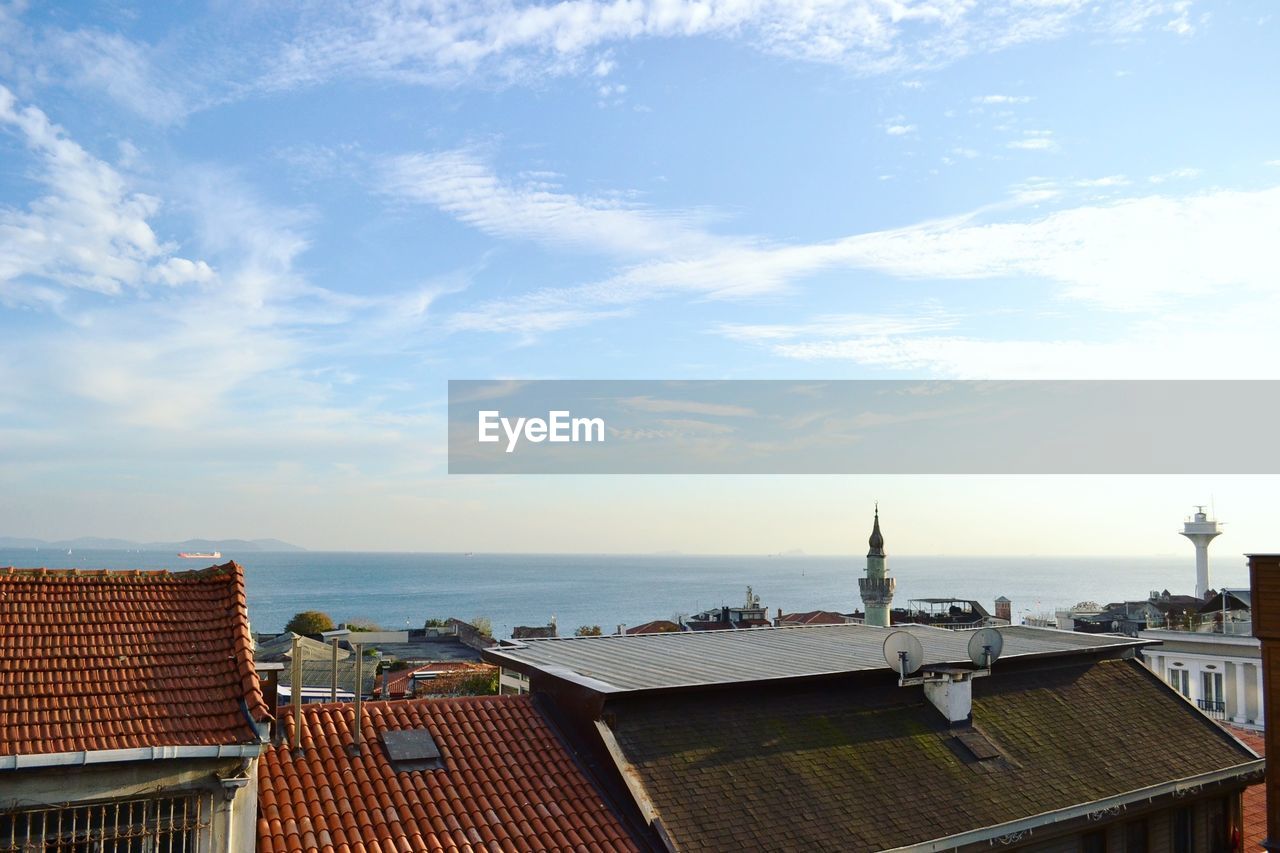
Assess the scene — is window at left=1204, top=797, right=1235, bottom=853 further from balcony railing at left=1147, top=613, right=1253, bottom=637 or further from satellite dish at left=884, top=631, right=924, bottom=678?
balcony railing at left=1147, top=613, right=1253, bottom=637

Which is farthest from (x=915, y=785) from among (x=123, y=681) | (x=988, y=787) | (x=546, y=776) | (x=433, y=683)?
(x=433, y=683)

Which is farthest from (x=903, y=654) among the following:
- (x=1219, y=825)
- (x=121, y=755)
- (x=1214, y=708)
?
(x=1214, y=708)

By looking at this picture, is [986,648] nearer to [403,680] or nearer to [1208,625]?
[403,680]

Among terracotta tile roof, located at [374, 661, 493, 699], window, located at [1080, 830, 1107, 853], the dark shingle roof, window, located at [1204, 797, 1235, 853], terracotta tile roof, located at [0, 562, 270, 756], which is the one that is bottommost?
terracotta tile roof, located at [374, 661, 493, 699]

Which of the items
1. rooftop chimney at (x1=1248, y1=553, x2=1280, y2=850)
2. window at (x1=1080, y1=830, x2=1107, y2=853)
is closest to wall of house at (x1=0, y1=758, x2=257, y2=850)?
window at (x1=1080, y1=830, x2=1107, y2=853)

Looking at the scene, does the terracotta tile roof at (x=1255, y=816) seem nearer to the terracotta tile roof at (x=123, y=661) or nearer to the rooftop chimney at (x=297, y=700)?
the rooftop chimney at (x=297, y=700)
